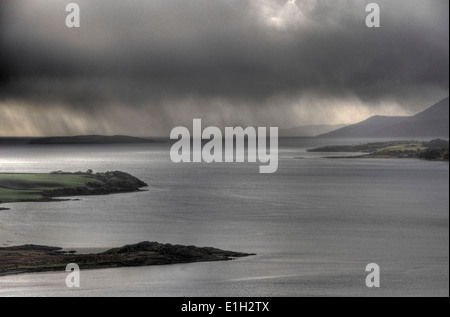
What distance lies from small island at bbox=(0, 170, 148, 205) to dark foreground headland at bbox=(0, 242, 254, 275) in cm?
1044

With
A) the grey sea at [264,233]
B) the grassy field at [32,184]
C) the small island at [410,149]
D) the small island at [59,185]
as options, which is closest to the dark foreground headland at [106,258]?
the grey sea at [264,233]

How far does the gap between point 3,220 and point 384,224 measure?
16331 millimetres

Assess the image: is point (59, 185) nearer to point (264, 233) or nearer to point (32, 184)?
point (32, 184)

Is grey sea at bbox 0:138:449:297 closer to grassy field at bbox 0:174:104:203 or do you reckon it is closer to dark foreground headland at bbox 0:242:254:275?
dark foreground headland at bbox 0:242:254:275

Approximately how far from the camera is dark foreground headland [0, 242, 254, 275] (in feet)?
53.7

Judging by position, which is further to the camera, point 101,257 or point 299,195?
point 299,195

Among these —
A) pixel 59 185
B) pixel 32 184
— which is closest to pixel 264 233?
pixel 59 185

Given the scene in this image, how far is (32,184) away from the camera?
29781 mm

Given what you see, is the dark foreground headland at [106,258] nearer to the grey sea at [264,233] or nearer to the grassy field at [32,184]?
the grey sea at [264,233]

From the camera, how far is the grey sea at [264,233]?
15.5 meters

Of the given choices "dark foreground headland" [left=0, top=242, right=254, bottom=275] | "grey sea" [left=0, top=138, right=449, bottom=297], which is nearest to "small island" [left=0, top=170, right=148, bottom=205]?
"grey sea" [left=0, top=138, right=449, bottom=297]

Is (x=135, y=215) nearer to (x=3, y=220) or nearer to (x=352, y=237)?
(x=3, y=220)

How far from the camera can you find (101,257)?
1744 cm
